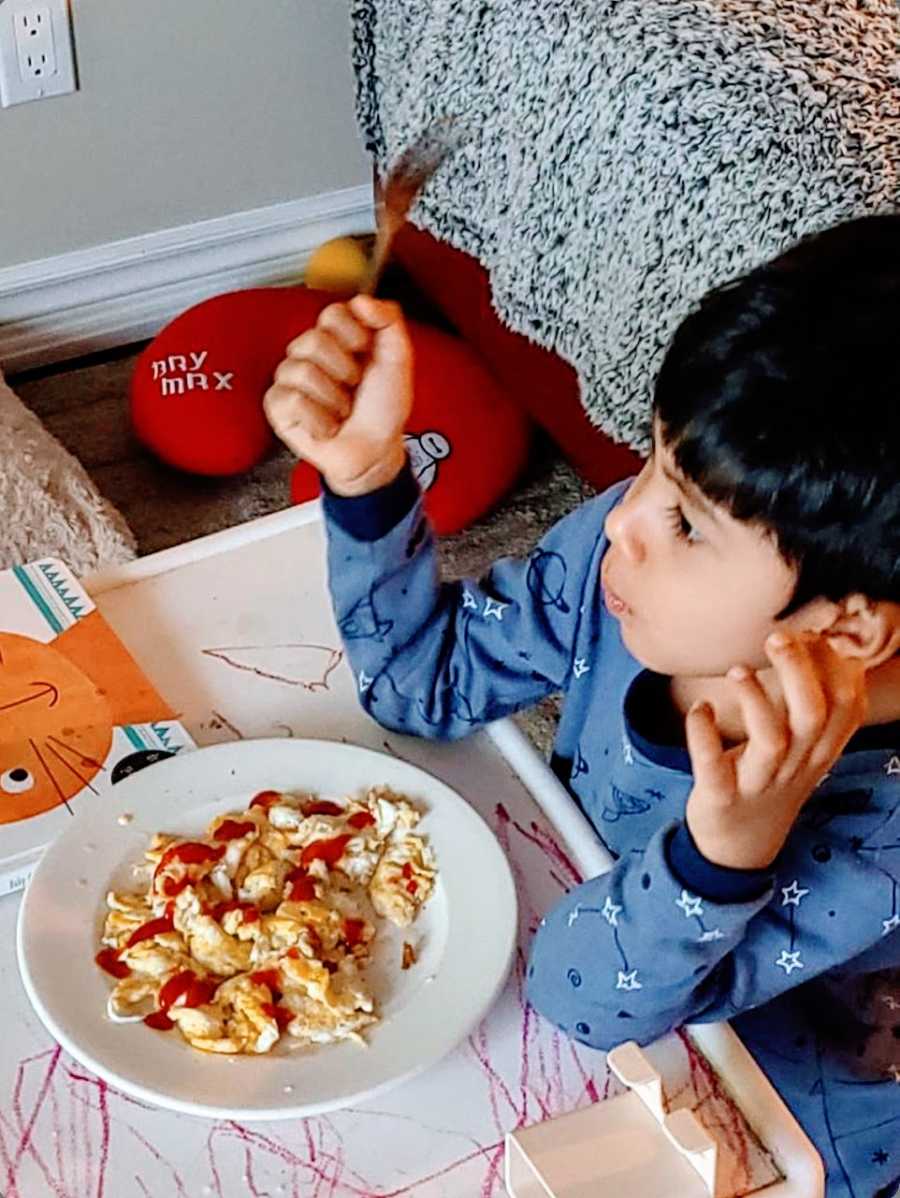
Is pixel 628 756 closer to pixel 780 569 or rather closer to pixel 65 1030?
pixel 780 569

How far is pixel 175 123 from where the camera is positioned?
2.17m

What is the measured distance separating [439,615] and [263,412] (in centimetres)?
104

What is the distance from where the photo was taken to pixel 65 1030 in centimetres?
81

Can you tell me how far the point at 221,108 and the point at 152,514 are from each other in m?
0.56

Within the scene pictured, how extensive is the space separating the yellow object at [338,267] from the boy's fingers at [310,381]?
53.9 inches

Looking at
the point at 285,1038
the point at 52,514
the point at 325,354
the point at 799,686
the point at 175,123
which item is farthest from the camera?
the point at 175,123

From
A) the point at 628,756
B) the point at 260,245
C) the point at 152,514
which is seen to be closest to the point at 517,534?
the point at 152,514

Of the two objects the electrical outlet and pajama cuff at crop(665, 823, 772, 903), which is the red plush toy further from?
pajama cuff at crop(665, 823, 772, 903)

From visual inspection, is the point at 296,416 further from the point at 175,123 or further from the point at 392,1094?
the point at 175,123

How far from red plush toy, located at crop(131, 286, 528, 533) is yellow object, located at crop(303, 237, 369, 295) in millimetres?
194

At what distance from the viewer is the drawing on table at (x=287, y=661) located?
3.39 ft

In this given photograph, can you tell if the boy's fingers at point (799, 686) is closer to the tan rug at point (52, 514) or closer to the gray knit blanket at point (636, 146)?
the gray knit blanket at point (636, 146)

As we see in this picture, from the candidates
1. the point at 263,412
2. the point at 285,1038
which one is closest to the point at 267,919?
the point at 285,1038

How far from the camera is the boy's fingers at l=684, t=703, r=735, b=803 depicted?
0.75 m
